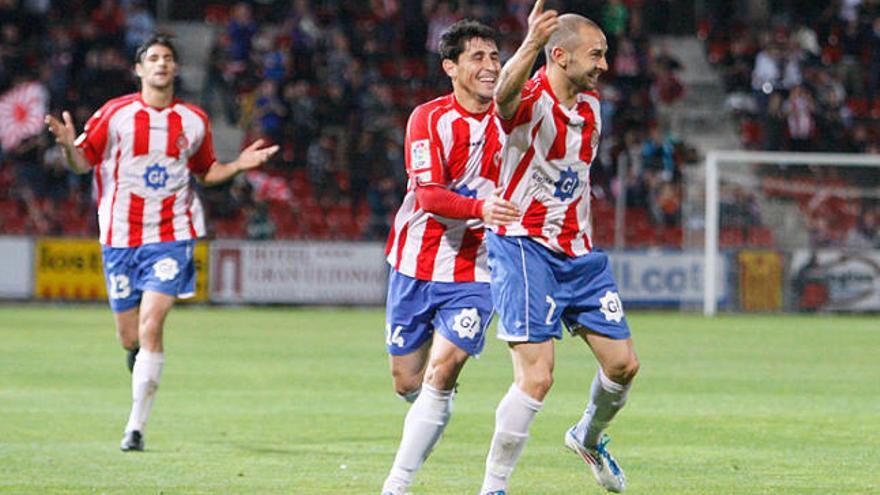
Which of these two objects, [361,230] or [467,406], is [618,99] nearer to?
[361,230]

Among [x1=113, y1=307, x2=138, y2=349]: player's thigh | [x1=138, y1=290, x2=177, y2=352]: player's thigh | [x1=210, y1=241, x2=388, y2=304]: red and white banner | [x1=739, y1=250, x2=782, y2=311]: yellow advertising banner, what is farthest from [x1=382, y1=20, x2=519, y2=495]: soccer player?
[x1=739, y1=250, x2=782, y2=311]: yellow advertising banner

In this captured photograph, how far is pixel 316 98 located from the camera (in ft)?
94.3

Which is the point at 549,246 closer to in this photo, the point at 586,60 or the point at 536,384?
the point at 536,384

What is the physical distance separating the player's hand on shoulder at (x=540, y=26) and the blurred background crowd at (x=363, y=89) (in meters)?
19.4

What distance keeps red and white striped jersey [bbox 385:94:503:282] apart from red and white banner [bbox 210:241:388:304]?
1749 cm

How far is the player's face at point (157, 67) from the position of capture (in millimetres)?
10727

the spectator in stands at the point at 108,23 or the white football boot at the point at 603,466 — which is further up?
the spectator in stands at the point at 108,23

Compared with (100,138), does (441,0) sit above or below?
above

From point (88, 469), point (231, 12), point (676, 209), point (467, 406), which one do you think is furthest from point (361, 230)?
point (88, 469)

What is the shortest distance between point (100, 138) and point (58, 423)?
2.06m

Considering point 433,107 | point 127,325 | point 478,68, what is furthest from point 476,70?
point 127,325

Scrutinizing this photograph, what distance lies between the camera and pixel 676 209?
26812 millimetres

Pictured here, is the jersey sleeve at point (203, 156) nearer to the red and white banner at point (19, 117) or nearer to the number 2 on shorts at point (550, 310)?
the number 2 on shorts at point (550, 310)

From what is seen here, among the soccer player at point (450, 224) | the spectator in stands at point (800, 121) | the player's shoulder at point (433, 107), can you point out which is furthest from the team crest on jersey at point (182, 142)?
the spectator in stands at point (800, 121)
